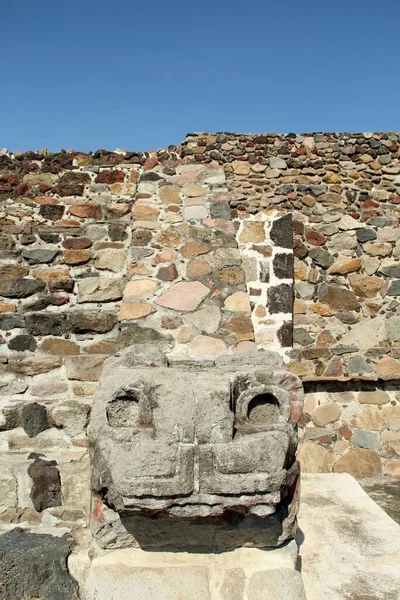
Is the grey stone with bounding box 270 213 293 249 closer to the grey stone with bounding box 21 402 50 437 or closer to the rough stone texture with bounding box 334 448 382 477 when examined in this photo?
the rough stone texture with bounding box 334 448 382 477

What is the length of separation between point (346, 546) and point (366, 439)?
2.88m

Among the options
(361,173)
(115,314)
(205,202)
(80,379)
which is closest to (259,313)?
(205,202)

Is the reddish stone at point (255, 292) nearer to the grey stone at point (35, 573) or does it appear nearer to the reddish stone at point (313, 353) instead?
the reddish stone at point (313, 353)

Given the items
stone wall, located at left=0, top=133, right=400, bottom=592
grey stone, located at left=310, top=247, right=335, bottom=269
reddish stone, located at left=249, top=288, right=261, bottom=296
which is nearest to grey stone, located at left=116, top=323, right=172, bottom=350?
stone wall, located at left=0, top=133, right=400, bottom=592

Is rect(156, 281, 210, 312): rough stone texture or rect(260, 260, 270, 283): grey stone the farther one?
rect(260, 260, 270, 283): grey stone

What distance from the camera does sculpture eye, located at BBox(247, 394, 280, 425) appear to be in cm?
166

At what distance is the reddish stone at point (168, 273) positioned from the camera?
3.15 metres

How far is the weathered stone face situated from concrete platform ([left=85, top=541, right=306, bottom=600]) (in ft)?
0.16

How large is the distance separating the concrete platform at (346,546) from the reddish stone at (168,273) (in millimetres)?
1422

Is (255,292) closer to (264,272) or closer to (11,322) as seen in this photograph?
(264,272)

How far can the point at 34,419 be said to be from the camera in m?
2.73

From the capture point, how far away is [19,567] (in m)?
1.90

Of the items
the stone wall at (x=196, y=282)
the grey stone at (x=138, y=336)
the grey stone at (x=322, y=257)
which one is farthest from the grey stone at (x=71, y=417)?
the grey stone at (x=322, y=257)

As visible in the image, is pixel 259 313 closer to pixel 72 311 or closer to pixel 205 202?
pixel 205 202
